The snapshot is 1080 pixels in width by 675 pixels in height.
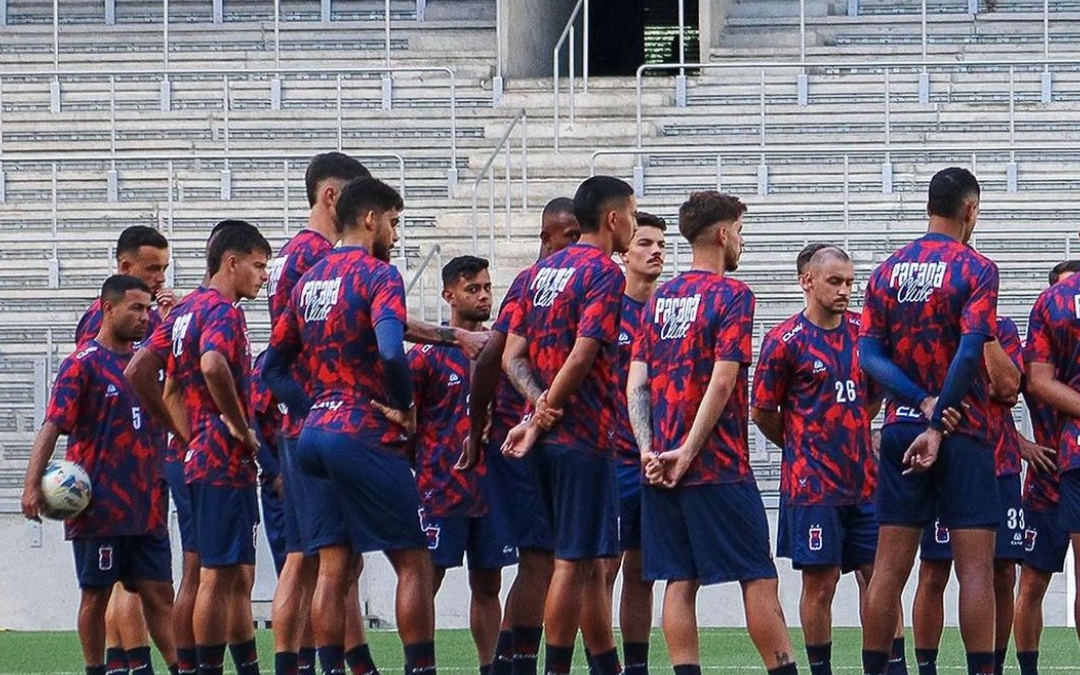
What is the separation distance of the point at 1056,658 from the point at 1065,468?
3475 mm

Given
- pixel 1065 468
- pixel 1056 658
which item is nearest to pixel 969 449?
pixel 1065 468

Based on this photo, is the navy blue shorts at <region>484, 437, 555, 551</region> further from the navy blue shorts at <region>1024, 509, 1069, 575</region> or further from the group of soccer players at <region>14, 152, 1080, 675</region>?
the navy blue shorts at <region>1024, 509, 1069, 575</region>

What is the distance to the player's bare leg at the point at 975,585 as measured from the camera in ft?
29.4

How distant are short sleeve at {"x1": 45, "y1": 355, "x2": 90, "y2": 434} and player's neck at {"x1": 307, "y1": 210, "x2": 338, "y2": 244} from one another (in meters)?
1.44

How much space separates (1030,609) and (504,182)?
396 inches

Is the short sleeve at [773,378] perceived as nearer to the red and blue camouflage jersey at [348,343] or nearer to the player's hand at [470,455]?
the player's hand at [470,455]

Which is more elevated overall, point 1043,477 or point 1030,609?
point 1043,477

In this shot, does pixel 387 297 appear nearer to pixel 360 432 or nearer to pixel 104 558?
pixel 360 432

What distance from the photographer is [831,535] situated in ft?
33.6

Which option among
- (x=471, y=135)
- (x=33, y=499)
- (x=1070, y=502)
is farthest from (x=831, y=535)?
(x=471, y=135)

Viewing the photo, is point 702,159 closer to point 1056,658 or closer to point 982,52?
point 982,52

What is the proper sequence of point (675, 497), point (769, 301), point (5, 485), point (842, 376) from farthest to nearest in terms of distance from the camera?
point (769, 301) → point (5, 485) → point (842, 376) → point (675, 497)

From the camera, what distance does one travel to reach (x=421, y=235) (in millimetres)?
19359

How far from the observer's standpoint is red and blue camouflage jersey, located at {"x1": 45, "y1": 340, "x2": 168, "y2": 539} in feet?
34.5
